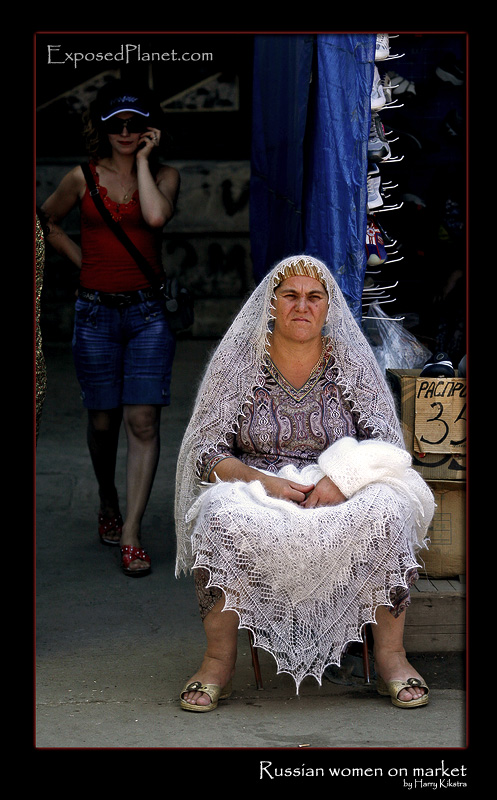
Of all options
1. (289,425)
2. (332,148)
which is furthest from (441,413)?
(332,148)

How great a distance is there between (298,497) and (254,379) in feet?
1.56

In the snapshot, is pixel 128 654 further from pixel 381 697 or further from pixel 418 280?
pixel 418 280

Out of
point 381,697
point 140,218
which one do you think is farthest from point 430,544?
point 140,218

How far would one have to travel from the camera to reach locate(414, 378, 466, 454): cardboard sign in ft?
11.8

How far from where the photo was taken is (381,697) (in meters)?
3.27

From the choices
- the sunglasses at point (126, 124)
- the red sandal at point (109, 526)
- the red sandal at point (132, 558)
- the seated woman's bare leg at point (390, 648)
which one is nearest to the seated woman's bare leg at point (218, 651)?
the seated woman's bare leg at point (390, 648)

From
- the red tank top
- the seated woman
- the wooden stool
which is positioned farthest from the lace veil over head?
the red tank top

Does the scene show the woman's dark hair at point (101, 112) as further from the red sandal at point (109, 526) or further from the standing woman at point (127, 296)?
the red sandal at point (109, 526)

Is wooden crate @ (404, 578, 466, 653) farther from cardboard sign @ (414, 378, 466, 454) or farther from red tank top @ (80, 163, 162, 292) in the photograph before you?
red tank top @ (80, 163, 162, 292)

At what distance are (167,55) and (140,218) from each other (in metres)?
3.17

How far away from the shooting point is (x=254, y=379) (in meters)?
3.41

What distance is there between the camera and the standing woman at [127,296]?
4352 mm

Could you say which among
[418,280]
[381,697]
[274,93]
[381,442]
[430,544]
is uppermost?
[274,93]
